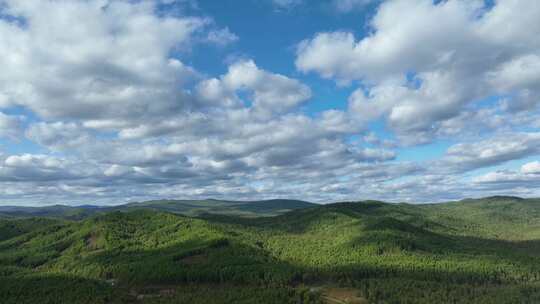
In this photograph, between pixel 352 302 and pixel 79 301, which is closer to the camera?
pixel 79 301

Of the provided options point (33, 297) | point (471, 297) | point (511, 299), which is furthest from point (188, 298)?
point (511, 299)

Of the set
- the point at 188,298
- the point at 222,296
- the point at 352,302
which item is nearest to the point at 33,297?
the point at 188,298

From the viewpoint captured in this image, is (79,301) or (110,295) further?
(110,295)

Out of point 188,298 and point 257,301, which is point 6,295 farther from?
point 257,301

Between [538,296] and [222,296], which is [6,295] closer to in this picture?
[222,296]

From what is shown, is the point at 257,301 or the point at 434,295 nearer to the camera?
the point at 257,301

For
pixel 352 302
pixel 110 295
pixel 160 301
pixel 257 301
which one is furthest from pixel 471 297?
pixel 110 295

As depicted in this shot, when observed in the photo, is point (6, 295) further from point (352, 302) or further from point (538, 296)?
point (538, 296)
